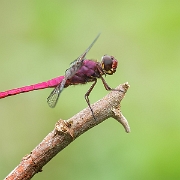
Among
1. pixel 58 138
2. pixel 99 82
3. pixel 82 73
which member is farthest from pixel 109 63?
pixel 99 82

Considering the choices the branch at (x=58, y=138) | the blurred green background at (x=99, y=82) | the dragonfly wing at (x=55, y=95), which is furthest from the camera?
the blurred green background at (x=99, y=82)

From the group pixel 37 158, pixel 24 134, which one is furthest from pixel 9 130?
pixel 37 158

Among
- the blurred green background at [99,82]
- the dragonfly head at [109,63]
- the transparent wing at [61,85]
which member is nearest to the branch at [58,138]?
the transparent wing at [61,85]

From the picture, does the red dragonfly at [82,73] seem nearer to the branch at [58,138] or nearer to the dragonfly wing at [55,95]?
the dragonfly wing at [55,95]

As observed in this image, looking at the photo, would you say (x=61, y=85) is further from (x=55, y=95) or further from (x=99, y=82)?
(x=99, y=82)

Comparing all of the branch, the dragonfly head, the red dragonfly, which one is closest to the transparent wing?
the red dragonfly

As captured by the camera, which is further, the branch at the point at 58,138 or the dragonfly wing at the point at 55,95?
the dragonfly wing at the point at 55,95

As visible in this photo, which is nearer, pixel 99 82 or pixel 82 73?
pixel 82 73

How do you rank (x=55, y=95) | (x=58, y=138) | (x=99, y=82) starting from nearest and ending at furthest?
(x=58, y=138) → (x=55, y=95) → (x=99, y=82)
